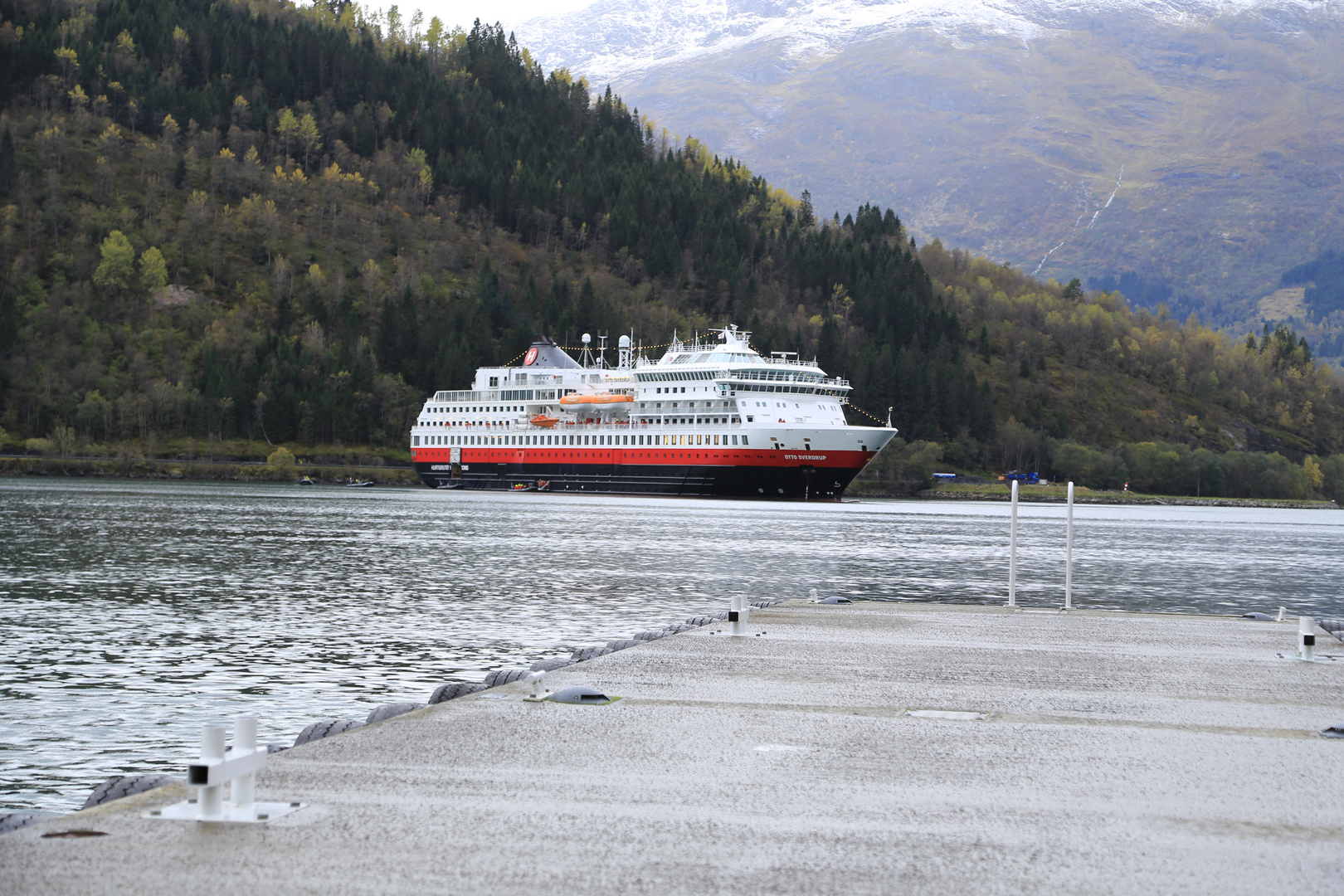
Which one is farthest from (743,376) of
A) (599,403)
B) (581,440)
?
(581,440)

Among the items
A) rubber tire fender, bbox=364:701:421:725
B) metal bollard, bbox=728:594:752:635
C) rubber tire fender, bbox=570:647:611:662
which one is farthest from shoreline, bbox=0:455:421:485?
rubber tire fender, bbox=364:701:421:725

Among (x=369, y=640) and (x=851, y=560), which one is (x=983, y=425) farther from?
(x=369, y=640)

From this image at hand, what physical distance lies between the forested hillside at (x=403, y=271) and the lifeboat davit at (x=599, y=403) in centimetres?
3486

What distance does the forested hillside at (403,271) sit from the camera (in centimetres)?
12675

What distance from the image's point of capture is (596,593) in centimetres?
2608

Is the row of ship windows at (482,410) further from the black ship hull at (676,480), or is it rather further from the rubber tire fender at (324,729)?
the rubber tire fender at (324,729)

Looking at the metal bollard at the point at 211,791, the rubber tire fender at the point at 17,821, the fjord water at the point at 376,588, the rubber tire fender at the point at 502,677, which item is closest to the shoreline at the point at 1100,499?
the fjord water at the point at 376,588

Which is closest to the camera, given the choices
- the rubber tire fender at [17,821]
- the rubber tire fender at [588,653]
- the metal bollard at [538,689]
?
the rubber tire fender at [17,821]

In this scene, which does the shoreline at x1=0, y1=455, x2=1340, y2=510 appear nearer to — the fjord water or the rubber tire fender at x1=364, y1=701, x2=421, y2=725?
the fjord water

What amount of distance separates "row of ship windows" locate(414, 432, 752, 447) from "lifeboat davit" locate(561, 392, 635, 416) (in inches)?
77.5

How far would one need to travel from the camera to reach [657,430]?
9044cm

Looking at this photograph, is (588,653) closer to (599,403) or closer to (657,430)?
(657,430)

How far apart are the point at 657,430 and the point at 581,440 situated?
7.10 meters

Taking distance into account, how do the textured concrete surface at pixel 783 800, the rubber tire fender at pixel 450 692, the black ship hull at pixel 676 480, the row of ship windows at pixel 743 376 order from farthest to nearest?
the row of ship windows at pixel 743 376, the black ship hull at pixel 676 480, the rubber tire fender at pixel 450 692, the textured concrete surface at pixel 783 800
